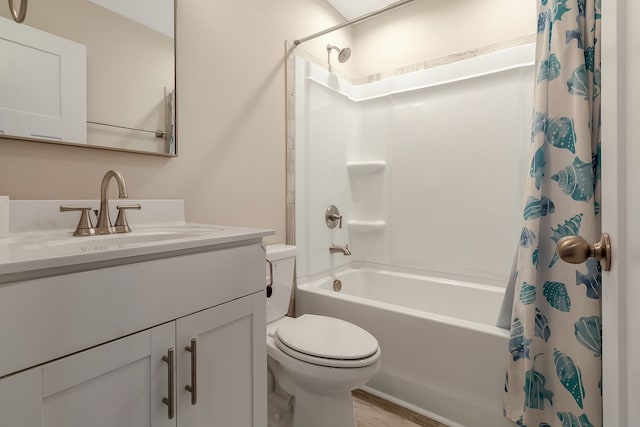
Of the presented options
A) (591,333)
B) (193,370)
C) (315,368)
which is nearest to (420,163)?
(591,333)

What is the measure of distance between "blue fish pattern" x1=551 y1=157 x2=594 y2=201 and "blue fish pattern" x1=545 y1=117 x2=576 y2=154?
→ 6 cm

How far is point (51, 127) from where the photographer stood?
1054 mm

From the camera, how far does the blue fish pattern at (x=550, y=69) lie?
4.15 feet

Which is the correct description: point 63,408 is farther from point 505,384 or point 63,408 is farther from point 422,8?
point 422,8

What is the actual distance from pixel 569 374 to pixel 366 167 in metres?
1.69

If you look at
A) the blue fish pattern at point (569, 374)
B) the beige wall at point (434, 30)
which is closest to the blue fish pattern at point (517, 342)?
the blue fish pattern at point (569, 374)

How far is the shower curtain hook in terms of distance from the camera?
97cm

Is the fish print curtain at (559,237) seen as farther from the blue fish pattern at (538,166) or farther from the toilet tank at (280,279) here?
the toilet tank at (280,279)

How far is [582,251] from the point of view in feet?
1.74

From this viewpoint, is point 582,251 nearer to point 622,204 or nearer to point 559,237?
point 622,204

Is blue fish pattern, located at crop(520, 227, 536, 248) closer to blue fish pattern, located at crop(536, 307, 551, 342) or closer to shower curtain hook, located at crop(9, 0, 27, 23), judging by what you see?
blue fish pattern, located at crop(536, 307, 551, 342)

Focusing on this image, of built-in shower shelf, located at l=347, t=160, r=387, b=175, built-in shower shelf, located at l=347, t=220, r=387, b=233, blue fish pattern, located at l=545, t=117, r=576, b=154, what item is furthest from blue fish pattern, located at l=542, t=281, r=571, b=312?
built-in shower shelf, located at l=347, t=160, r=387, b=175

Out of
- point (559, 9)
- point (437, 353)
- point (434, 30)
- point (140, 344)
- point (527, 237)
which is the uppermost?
point (434, 30)

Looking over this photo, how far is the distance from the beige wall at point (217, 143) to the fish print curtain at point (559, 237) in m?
0.88
